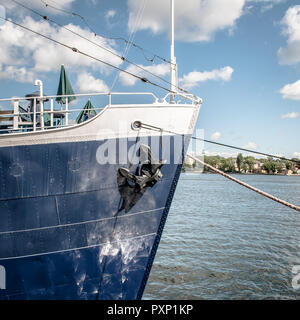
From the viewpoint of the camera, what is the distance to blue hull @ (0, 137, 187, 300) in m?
4.94

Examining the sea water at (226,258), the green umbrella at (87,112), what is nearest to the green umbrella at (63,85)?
the green umbrella at (87,112)

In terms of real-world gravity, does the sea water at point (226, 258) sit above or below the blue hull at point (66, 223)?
below

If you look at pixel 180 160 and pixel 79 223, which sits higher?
pixel 180 160

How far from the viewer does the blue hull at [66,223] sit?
16.2 feet

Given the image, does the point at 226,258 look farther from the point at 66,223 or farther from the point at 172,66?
the point at 172,66

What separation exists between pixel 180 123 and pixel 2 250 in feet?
13.3

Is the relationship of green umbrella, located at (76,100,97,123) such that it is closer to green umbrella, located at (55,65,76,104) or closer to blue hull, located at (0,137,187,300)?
blue hull, located at (0,137,187,300)

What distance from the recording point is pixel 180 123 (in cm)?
568

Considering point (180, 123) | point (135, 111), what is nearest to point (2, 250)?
point (135, 111)

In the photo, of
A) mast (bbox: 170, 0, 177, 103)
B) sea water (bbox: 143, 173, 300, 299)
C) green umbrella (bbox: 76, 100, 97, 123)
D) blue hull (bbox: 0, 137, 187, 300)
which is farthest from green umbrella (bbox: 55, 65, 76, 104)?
sea water (bbox: 143, 173, 300, 299)

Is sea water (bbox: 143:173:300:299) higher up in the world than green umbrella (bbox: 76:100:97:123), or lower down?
lower down

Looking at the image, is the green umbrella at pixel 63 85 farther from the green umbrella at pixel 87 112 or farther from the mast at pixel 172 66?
the mast at pixel 172 66

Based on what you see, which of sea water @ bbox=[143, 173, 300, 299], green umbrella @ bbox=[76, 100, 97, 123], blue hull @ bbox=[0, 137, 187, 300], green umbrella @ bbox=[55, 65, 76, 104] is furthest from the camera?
sea water @ bbox=[143, 173, 300, 299]
